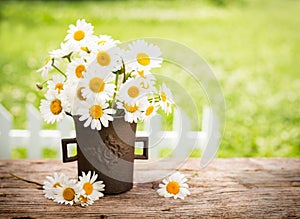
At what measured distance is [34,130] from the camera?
184 centimetres

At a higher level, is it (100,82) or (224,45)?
(224,45)

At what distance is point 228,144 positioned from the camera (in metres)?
3.03

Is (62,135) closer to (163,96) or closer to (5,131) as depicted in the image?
(5,131)

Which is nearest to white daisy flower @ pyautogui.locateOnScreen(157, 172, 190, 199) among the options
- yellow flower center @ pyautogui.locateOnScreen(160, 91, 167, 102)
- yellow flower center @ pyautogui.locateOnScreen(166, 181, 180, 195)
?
yellow flower center @ pyautogui.locateOnScreen(166, 181, 180, 195)

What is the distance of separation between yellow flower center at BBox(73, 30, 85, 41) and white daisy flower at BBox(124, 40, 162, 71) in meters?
0.12

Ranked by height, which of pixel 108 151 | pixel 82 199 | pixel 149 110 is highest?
pixel 149 110

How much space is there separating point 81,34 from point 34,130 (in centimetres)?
79

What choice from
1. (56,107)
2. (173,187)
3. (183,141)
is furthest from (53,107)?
(183,141)

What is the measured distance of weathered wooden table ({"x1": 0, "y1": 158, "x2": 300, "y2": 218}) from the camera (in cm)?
113

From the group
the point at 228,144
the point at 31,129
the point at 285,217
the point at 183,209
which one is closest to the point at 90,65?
the point at 183,209

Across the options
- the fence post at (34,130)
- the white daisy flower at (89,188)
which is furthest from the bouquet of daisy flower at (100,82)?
the fence post at (34,130)

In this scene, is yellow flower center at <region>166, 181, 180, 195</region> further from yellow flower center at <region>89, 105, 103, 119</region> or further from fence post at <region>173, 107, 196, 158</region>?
fence post at <region>173, 107, 196, 158</region>

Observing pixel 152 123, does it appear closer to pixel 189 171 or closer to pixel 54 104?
pixel 189 171

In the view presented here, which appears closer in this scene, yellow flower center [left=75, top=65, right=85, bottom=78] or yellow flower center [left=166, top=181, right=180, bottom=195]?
yellow flower center [left=75, top=65, right=85, bottom=78]
